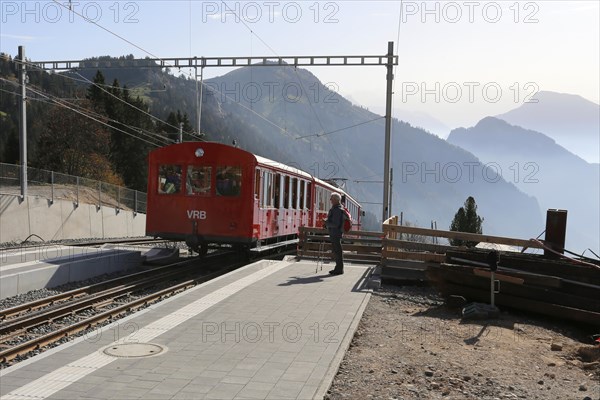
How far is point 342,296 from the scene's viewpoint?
1023cm

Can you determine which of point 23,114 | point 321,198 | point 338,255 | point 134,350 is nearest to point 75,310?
point 134,350

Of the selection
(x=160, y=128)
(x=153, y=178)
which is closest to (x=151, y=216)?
(x=153, y=178)

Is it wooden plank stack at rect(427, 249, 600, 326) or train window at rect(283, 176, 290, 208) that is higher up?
train window at rect(283, 176, 290, 208)

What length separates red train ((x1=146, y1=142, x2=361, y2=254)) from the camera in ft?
51.7

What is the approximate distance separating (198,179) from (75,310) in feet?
21.1

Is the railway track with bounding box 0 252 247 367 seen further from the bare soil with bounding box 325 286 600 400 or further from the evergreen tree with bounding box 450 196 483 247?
the evergreen tree with bounding box 450 196 483 247

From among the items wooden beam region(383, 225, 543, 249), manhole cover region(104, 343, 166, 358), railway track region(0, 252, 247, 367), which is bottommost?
railway track region(0, 252, 247, 367)

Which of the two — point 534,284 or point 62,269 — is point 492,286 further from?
point 62,269

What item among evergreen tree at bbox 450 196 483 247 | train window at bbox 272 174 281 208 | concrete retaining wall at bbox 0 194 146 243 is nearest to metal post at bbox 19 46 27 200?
concrete retaining wall at bbox 0 194 146 243

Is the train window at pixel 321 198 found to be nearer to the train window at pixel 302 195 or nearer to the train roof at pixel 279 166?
the train roof at pixel 279 166

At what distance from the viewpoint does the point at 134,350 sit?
6.49 meters

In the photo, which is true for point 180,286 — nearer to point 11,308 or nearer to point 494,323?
point 11,308

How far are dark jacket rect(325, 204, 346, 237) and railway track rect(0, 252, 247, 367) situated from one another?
135 inches

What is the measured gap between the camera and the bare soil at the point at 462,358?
590cm
